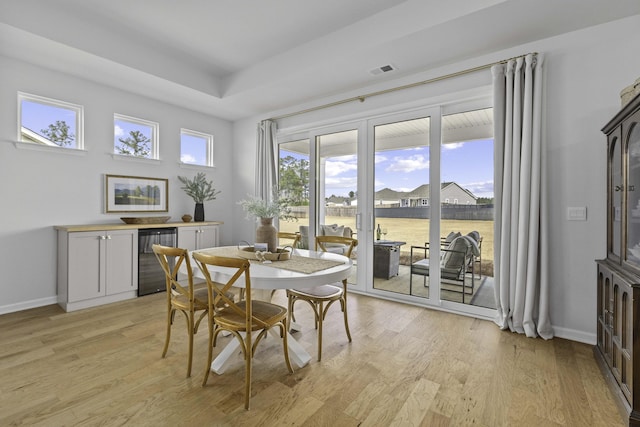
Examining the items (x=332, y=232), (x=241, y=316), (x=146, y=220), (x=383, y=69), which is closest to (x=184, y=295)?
(x=241, y=316)

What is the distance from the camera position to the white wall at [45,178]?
10.6ft

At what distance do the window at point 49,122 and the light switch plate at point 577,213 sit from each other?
5183 mm

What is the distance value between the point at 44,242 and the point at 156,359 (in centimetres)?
233

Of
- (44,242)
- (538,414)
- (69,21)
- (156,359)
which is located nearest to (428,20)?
(538,414)

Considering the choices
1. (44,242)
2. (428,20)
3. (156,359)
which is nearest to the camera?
(156,359)

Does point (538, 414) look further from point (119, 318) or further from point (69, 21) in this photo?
point (69, 21)

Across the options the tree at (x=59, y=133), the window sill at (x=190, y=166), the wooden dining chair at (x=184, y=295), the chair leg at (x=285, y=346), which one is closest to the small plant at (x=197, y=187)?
the window sill at (x=190, y=166)

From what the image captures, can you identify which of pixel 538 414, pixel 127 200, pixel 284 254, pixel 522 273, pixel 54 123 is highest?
pixel 54 123

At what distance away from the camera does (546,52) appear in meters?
2.74

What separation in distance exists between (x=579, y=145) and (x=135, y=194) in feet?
16.3

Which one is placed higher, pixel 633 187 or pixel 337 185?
pixel 337 185

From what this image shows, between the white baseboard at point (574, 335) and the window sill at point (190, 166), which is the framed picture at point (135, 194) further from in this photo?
the white baseboard at point (574, 335)

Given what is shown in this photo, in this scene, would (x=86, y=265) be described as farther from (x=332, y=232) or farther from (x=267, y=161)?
(x=332, y=232)

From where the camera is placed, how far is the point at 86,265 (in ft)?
11.3
